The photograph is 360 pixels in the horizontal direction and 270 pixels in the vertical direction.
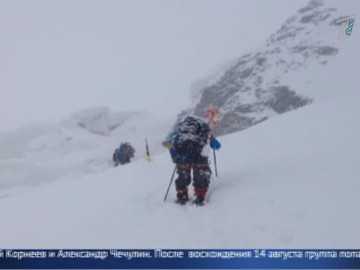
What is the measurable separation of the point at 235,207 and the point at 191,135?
934mm

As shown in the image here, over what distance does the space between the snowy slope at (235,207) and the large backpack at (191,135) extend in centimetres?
59

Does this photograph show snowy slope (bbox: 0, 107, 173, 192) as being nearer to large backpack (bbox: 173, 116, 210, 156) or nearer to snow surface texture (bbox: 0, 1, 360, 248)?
snow surface texture (bbox: 0, 1, 360, 248)

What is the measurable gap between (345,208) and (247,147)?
7.49 feet

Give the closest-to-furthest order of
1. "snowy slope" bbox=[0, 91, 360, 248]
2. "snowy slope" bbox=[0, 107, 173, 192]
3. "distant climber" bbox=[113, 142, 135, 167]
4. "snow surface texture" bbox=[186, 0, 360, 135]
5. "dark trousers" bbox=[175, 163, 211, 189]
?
1. "snowy slope" bbox=[0, 91, 360, 248]
2. "dark trousers" bbox=[175, 163, 211, 189]
3. "snowy slope" bbox=[0, 107, 173, 192]
4. "distant climber" bbox=[113, 142, 135, 167]
5. "snow surface texture" bbox=[186, 0, 360, 135]

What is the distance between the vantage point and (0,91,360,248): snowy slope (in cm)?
495

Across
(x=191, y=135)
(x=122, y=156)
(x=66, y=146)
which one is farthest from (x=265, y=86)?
(x=191, y=135)

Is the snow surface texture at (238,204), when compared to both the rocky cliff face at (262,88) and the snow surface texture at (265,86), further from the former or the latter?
the rocky cliff face at (262,88)

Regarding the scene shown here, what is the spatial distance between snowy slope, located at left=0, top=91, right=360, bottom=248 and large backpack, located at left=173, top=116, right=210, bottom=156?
59 centimetres

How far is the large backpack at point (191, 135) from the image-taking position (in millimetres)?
5680

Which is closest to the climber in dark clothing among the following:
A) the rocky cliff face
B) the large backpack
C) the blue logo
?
the large backpack

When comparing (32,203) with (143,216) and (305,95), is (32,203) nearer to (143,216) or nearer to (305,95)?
(143,216)

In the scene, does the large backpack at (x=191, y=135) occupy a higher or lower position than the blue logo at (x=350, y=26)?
lower

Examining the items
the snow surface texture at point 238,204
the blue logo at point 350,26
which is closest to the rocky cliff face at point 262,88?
the snow surface texture at point 238,204

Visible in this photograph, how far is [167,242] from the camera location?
508 cm
